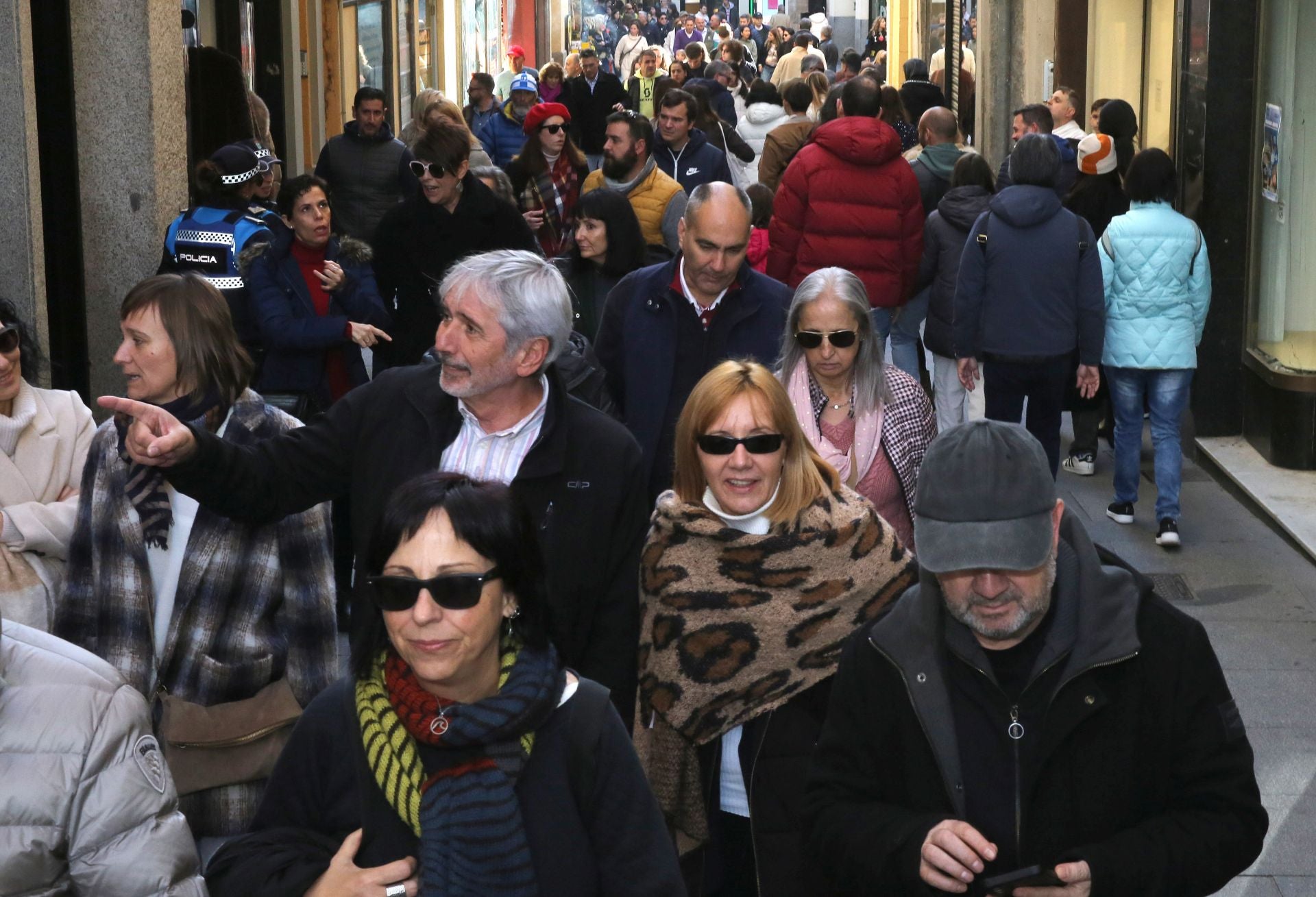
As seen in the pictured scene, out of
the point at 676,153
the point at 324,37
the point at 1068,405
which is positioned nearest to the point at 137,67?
the point at 676,153

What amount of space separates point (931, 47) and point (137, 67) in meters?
23.9

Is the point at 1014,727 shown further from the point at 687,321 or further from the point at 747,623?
the point at 687,321

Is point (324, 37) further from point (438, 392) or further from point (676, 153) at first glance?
point (438, 392)

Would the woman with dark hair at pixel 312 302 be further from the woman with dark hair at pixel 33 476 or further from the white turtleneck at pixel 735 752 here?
the white turtleneck at pixel 735 752

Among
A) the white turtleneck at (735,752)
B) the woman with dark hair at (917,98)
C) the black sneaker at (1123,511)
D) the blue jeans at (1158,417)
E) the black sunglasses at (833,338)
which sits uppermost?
the woman with dark hair at (917,98)

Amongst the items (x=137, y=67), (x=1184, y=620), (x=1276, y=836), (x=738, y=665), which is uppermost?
(x=137, y=67)

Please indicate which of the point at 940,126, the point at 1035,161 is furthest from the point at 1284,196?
the point at 1035,161

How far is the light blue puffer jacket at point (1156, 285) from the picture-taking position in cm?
875

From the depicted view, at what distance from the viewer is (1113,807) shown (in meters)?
3.14

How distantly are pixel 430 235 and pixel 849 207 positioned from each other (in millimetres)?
2210

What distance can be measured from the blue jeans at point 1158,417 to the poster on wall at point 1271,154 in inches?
75.1

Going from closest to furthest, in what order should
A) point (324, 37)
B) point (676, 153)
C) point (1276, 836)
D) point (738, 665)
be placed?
point (738, 665), point (1276, 836), point (676, 153), point (324, 37)

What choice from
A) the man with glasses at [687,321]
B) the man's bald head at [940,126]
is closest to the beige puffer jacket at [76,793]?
the man with glasses at [687,321]

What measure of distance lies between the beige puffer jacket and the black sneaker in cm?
689
